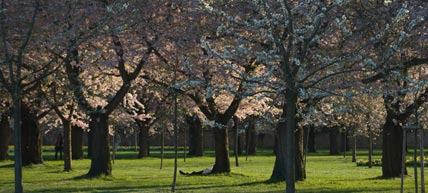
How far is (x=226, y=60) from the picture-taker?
1468 cm

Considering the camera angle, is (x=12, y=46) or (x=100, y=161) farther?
(x=100, y=161)

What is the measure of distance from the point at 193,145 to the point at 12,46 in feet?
139

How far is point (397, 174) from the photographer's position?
2627 cm

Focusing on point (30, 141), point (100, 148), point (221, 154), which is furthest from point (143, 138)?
point (100, 148)

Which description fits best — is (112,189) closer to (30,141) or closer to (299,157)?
(299,157)

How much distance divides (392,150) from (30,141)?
701 inches

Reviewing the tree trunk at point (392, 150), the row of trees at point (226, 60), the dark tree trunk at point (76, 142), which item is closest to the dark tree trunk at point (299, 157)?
the row of trees at point (226, 60)

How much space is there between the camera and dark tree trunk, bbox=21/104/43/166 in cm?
3588

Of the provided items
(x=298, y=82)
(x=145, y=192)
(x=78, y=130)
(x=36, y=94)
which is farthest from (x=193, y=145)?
(x=298, y=82)

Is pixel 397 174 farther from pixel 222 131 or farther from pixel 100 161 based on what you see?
pixel 100 161

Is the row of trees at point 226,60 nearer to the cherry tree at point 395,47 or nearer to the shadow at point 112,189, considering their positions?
the cherry tree at point 395,47

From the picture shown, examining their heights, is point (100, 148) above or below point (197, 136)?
below

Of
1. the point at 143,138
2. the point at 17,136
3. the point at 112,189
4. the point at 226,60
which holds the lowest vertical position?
the point at 112,189

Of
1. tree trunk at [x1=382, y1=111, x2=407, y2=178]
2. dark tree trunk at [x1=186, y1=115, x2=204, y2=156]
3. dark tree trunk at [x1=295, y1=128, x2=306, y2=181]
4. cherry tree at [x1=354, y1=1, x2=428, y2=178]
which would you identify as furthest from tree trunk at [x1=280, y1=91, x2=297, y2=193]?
dark tree trunk at [x1=186, y1=115, x2=204, y2=156]
